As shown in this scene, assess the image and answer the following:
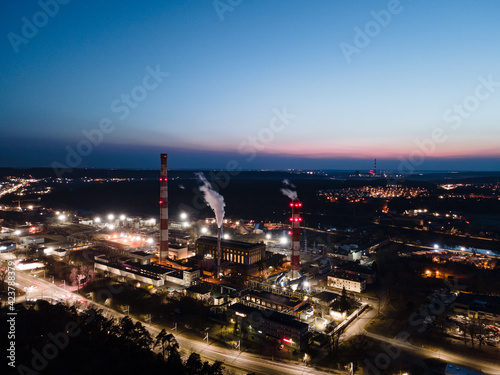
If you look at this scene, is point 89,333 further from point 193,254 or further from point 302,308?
point 193,254

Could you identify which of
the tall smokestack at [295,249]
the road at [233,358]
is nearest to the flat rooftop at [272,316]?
the road at [233,358]

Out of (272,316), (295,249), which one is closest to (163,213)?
(295,249)

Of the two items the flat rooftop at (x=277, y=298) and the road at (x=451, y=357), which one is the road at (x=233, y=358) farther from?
the flat rooftop at (x=277, y=298)

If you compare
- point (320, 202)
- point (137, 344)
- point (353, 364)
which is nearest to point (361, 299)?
point (353, 364)

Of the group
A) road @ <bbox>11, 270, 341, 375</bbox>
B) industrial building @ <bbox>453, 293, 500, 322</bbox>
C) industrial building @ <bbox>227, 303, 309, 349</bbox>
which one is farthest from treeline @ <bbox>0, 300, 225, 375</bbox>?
industrial building @ <bbox>453, 293, 500, 322</bbox>

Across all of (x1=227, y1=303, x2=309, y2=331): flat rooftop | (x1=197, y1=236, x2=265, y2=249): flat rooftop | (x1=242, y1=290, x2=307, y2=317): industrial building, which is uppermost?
(x1=197, y1=236, x2=265, y2=249): flat rooftop

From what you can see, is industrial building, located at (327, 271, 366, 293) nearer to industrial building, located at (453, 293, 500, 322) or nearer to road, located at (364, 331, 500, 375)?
industrial building, located at (453, 293, 500, 322)

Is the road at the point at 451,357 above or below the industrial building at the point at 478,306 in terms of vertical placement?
below

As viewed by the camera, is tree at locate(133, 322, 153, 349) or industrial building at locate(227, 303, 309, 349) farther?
industrial building at locate(227, 303, 309, 349)
